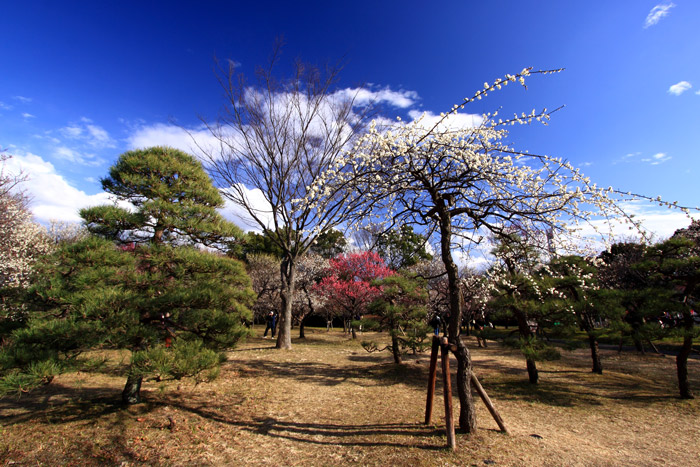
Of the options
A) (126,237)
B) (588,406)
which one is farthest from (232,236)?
(588,406)

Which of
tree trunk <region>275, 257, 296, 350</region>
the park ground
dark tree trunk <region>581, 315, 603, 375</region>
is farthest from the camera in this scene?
tree trunk <region>275, 257, 296, 350</region>

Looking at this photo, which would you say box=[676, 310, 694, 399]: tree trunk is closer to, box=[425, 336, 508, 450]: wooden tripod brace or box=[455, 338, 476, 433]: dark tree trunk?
box=[425, 336, 508, 450]: wooden tripod brace

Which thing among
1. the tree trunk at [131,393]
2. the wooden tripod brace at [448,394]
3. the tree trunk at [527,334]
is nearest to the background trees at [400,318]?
the tree trunk at [527,334]

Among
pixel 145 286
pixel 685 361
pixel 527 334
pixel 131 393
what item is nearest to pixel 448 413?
pixel 527 334

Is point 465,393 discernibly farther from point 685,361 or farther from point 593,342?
point 593,342

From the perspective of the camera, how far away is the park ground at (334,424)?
3.12 metres

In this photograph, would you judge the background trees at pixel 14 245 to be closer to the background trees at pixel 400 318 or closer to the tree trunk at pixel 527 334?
the background trees at pixel 400 318

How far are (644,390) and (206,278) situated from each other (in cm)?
857

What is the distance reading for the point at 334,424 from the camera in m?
4.05

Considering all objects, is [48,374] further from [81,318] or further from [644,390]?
[644,390]

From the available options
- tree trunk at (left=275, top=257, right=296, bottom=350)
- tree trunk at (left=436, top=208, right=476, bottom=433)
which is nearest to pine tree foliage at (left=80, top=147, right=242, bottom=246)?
tree trunk at (left=436, top=208, right=476, bottom=433)

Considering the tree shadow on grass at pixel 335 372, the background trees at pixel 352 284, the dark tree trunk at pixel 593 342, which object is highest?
the background trees at pixel 352 284

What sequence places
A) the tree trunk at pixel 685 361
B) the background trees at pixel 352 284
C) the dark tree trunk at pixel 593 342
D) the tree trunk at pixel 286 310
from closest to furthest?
1. the tree trunk at pixel 685 361
2. the dark tree trunk at pixel 593 342
3. the tree trunk at pixel 286 310
4. the background trees at pixel 352 284

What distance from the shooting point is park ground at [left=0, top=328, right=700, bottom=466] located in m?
3.12
